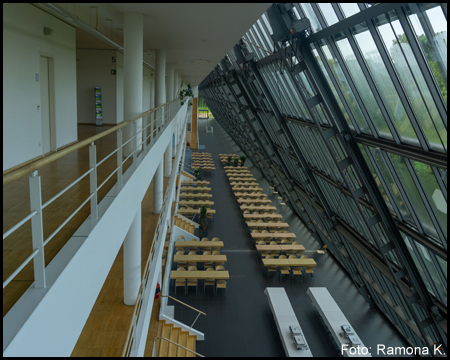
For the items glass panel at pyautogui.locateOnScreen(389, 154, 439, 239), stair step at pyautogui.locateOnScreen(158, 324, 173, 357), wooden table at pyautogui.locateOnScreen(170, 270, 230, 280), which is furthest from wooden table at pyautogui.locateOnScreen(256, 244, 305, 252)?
glass panel at pyautogui.locateOnScreen(389, 154, 439, 239)

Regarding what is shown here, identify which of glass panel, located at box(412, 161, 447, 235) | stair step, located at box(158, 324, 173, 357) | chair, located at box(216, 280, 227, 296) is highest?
glass panel, located at box(412, 161, 447, 235)

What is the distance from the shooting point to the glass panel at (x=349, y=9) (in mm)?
4238

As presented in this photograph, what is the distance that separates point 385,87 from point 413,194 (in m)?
Answer: 1.50

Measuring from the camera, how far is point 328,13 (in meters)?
4.84

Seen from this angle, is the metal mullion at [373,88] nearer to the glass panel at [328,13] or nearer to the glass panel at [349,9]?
the glass panel at [349,9]

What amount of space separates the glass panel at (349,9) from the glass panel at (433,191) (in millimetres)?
2006

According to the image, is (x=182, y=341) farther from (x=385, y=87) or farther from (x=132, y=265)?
(x=385, y=87)

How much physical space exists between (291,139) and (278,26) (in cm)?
338

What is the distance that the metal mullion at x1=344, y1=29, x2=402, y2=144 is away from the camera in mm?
4551

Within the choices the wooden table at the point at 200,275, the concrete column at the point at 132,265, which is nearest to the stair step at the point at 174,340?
the wooden table at the point at 200,275

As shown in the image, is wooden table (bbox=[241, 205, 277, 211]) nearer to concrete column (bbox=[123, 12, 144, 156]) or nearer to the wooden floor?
the wooden floor

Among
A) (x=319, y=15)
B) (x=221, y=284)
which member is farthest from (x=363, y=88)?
(x=221, y=284)

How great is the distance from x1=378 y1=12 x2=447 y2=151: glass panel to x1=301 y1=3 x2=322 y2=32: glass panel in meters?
1.40

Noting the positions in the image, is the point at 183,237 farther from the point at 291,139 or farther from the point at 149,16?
the point at 149,16
